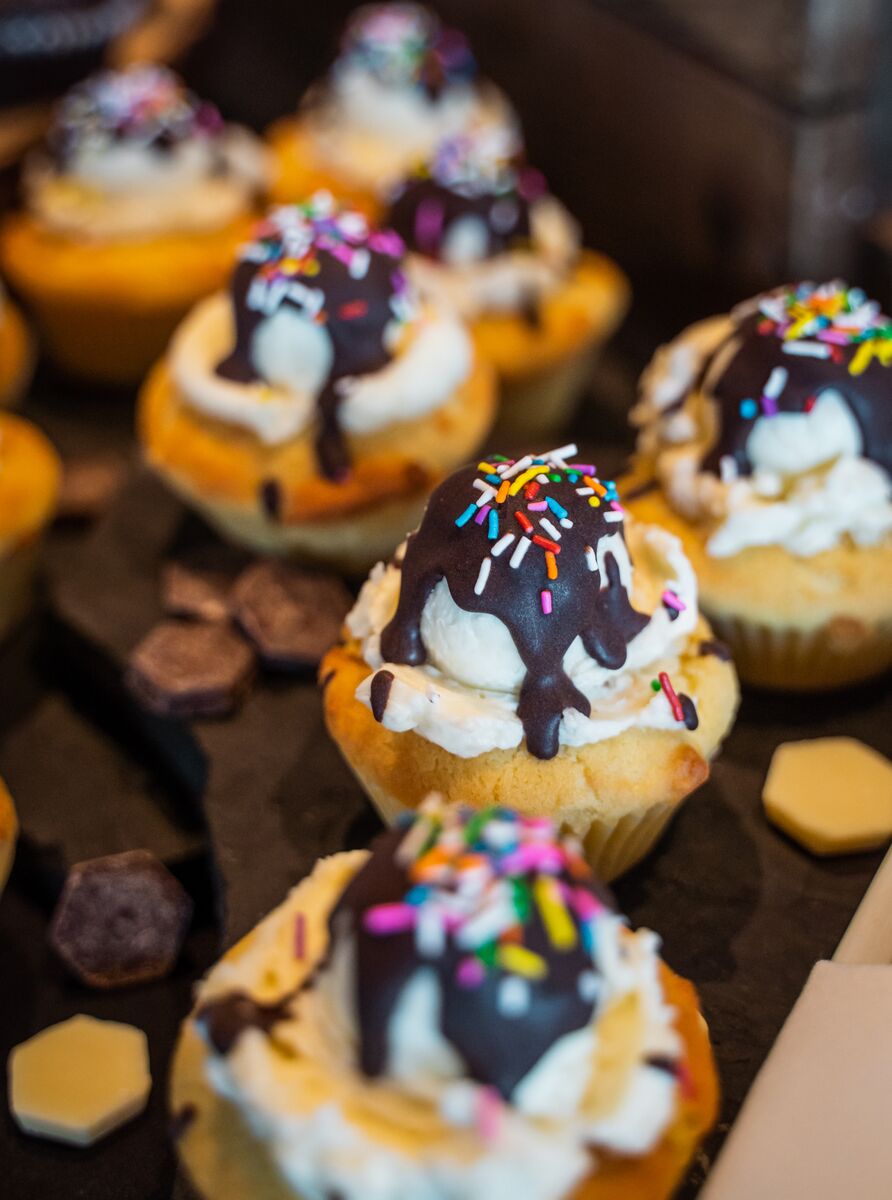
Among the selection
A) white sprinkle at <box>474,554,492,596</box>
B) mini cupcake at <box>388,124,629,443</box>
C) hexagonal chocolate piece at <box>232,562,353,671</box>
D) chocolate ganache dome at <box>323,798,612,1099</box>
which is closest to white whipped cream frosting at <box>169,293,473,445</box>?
hexagonal chocolate piece at <box>232,562,353,671</box>

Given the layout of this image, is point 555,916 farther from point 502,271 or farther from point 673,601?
point 502,271

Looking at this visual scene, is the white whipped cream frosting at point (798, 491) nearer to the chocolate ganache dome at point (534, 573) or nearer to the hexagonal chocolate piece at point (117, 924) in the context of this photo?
the chocolate ganache dome at point (534, 573)

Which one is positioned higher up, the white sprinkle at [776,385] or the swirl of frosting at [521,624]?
the white sprinkle at [776,385]

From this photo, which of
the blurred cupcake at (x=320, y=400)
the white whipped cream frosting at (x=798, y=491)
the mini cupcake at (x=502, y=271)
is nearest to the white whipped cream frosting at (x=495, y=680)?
the white whipped cream frosting at (x=798, y=491)

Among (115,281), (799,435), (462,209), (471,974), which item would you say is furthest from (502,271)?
(471,974)

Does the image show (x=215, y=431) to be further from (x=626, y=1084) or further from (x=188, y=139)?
(x=626, y=1084)

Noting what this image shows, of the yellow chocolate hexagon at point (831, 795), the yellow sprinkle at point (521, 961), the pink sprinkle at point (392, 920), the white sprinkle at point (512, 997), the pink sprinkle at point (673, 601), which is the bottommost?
the yellow chocolate hexagon at point (831, 795)

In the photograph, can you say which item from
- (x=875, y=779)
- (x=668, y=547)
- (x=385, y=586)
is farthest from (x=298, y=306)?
(x=875, y=779)
